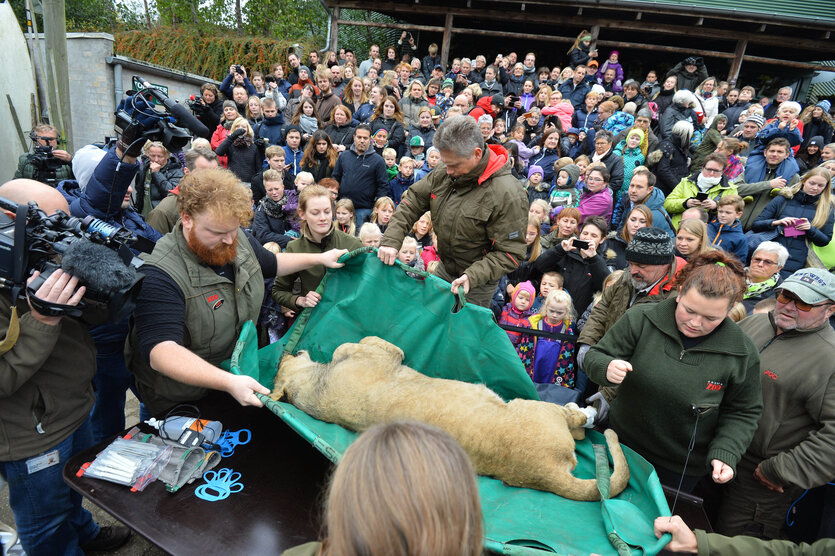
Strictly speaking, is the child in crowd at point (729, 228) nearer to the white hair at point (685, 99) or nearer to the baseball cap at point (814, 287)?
the baseball cap at point (814, 287)

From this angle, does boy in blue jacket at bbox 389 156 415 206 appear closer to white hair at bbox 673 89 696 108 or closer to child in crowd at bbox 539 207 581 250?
child in crowd at bbox 539 207 581 250

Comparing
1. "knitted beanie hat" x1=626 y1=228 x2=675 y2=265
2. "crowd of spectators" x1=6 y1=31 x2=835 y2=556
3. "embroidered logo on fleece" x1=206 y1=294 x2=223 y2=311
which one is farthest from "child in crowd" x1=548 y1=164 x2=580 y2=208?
"embroidered logo on fleece" x1=206 y1=294 x2=223 y2=311

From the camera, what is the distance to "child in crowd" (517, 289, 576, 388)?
4.37 metres

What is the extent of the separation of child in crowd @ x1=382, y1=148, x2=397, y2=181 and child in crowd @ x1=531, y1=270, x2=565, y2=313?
4.22 m

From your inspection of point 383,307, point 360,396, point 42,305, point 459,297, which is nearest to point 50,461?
point 42,305

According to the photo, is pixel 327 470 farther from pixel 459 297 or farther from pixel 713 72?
pixel 713 72

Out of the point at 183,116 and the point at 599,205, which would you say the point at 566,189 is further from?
the point at 183,116

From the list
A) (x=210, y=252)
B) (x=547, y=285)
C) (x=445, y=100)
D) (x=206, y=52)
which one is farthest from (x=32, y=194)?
(x=206, y=52)

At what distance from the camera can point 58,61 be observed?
312 inches

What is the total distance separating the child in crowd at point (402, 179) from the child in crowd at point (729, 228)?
4.52 meters

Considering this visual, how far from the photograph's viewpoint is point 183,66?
64.1ft

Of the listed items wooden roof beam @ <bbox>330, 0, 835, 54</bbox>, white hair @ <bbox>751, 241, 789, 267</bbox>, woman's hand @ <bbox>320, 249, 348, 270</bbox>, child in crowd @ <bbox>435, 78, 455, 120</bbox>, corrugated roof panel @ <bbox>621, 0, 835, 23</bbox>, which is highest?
corrugated roof panel @ <bbox>621, 0, 835, 23</bbox>

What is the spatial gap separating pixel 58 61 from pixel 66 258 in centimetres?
841

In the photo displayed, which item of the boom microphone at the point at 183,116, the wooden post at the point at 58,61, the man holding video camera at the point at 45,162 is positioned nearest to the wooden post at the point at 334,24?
the wooden post at the point at 58,61
